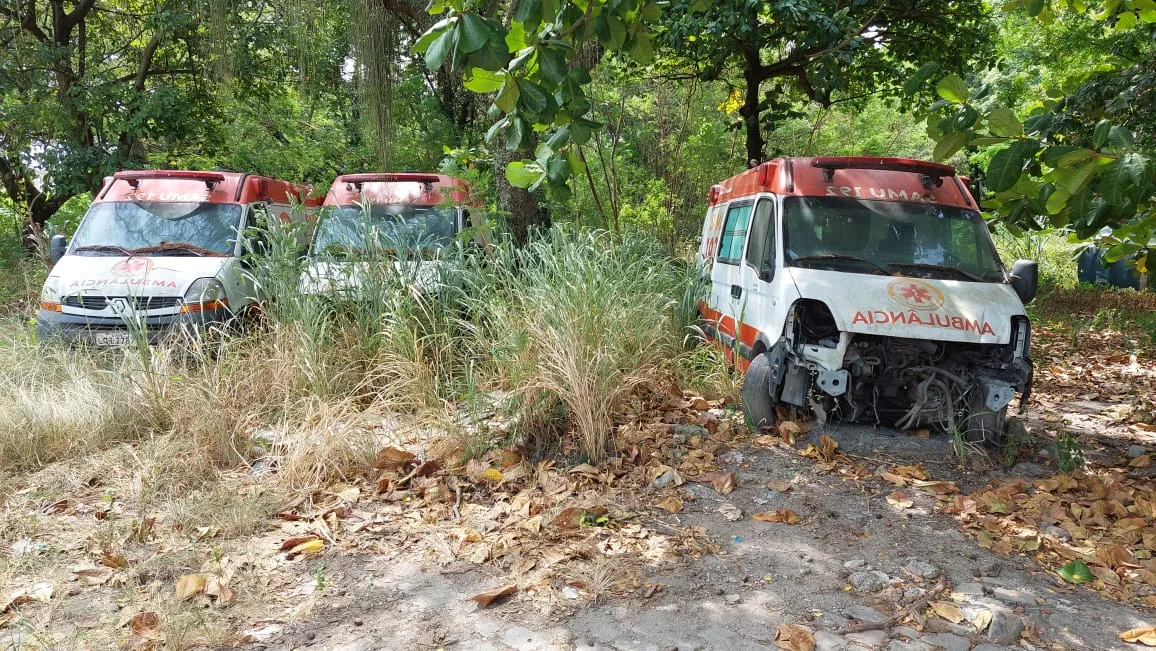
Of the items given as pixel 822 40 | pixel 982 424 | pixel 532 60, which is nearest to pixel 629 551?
pixel 532 60

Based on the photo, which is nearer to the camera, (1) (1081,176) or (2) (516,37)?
(2) (516,37)

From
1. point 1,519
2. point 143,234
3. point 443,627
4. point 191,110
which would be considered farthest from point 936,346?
point 191,110

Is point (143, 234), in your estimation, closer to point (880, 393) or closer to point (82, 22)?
point (880, 393)

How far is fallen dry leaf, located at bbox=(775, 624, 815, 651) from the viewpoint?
3.04 meters

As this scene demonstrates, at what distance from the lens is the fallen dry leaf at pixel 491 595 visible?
11.1 feet

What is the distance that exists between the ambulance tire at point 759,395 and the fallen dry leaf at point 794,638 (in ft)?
8.09

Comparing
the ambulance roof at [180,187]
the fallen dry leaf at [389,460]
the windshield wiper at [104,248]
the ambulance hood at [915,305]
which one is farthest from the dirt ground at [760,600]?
the ambulance roof at [180,187]

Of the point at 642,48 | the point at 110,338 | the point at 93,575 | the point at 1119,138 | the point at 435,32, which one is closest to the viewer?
the point at 435,32

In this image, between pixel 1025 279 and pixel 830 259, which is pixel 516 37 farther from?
pixel 1025 279

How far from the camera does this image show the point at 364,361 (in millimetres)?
6031

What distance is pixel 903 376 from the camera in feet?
17.6

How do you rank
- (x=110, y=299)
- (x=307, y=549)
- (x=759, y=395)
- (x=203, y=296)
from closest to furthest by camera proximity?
(x=307, y=549) < (x=759, y=395) < (x=110, y=299) < (x=203, y=296)

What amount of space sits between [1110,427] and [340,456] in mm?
6007

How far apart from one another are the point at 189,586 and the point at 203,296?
432 centimetres
